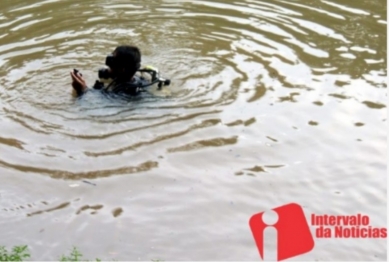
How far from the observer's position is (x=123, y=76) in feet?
21.4

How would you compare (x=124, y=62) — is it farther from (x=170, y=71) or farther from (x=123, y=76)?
(x=170, y=71)

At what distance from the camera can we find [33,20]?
8.98m

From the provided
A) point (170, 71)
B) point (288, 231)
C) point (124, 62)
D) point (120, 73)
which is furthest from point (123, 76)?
point (288, 231)

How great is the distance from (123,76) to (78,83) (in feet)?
1.52

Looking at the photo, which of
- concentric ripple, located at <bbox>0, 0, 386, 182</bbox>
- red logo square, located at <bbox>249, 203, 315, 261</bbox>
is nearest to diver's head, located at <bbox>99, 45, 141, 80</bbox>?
concentric ripple, located at <bbox>0, 0, 386, 182</bbox>

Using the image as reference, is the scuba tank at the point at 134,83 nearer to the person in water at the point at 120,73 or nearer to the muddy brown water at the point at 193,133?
the person in water at the point at 120,73

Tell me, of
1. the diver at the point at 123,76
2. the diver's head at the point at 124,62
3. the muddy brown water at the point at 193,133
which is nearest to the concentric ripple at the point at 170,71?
the muddy brown water at the point at 193,133

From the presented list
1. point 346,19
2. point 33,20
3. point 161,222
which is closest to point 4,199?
point 161,222

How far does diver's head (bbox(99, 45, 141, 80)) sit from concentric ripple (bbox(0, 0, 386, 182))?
0.28 m

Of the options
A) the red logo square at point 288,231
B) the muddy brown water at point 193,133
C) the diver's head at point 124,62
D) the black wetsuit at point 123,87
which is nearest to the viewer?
the red logo square at point 288,231

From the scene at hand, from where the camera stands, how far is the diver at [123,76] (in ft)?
20.9

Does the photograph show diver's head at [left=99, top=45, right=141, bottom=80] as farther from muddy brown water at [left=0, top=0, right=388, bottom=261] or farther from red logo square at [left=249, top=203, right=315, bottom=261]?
red logo square at [left=249, top=203, right=315, bottom=261]

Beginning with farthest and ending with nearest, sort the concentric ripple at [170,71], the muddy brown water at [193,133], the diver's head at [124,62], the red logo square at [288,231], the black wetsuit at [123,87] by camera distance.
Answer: the black wetsuit at [123,87]
the diver's head at [124,62]
the concentric ripple at [170,71]
the muddy brown water at [193,133]
the red logo square at [288,231]

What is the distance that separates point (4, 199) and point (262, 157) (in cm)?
216
